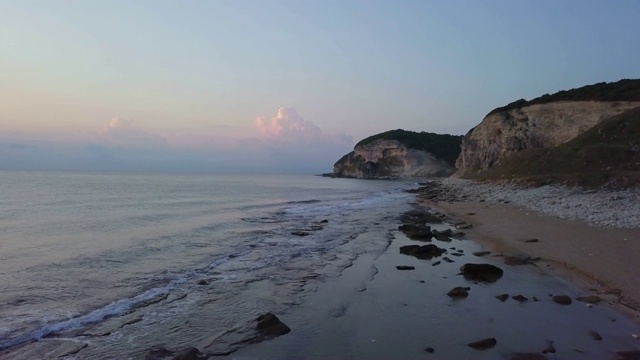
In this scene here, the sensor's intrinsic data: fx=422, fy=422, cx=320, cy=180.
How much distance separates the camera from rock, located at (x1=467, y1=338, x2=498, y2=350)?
24.0 feet

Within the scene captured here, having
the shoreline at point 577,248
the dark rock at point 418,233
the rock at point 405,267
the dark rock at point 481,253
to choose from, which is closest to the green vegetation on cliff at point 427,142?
the shoreline at point 577,248

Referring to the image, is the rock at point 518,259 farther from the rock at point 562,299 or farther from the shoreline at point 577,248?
the rock at point 562,299

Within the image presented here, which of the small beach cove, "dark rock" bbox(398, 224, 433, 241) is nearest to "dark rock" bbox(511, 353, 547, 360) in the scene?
the small beach cove

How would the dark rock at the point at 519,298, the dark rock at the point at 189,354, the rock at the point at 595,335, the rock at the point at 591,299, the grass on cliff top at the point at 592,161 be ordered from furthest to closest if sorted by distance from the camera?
the grass on cliff top at the point at 592,161 < the dark rock at the point at 519,298 < the rock at the point at 591,299 < the rock at the point at 595,335 < the dark rock at the point at 189,354

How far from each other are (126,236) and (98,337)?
14.0 meters

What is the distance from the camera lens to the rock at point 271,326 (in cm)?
834

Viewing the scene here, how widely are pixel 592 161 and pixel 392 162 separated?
119673 millimetres

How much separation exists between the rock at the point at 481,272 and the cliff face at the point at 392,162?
138m

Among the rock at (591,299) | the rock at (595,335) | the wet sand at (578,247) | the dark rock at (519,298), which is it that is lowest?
the dark rock at (519,298)

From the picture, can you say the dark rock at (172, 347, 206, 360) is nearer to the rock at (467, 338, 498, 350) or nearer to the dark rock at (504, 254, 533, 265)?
the rock at (467, 338, 498, 350)

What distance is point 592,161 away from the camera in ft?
120

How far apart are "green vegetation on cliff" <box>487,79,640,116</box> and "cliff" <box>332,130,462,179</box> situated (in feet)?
260

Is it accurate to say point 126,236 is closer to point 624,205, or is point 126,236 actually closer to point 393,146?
point 624,205

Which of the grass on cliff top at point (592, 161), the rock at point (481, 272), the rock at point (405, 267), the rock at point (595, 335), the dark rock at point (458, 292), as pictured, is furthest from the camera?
the grass on cliff top at point (592, 161)
